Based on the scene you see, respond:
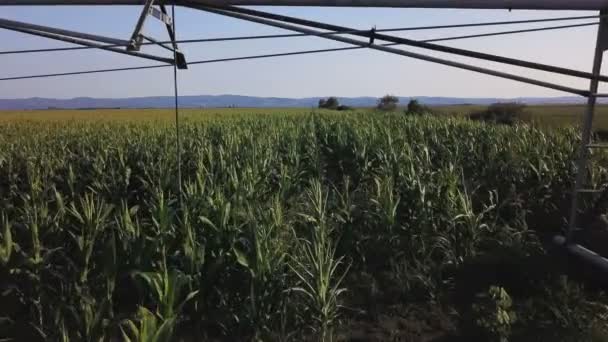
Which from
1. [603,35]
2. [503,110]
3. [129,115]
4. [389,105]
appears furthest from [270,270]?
[389,105]

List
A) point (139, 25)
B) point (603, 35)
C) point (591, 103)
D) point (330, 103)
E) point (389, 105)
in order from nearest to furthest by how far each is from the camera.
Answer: point (139, 25) → point (603, 35) → point (591, 103) → point (389, 105) → point (330, 103)

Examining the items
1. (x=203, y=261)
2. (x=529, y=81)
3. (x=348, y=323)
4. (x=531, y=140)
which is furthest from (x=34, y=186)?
(x=531, y=140)

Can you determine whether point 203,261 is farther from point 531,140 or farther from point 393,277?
point 531,140

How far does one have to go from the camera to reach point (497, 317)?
279 centimetres

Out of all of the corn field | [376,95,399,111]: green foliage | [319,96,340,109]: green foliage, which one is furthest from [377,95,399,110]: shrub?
the corn field

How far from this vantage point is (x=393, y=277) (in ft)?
11.7

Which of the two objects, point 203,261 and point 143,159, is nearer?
point 203,261

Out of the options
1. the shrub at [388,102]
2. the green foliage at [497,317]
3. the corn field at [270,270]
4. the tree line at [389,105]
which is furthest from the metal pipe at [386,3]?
the shrub at [388,102]

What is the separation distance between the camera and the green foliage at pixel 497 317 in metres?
2.78

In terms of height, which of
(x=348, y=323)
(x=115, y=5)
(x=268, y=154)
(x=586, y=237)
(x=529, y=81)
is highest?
(x=115, y=5)

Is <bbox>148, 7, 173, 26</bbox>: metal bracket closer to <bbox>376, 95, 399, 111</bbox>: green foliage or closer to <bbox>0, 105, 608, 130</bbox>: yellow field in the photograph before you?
<bbox>0, 105, 608, 130</bbox>: yellow field

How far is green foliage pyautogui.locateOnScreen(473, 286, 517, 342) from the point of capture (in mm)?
2775

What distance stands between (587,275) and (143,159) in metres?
5.58

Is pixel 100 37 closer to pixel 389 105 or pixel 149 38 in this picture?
pixel 149 38
